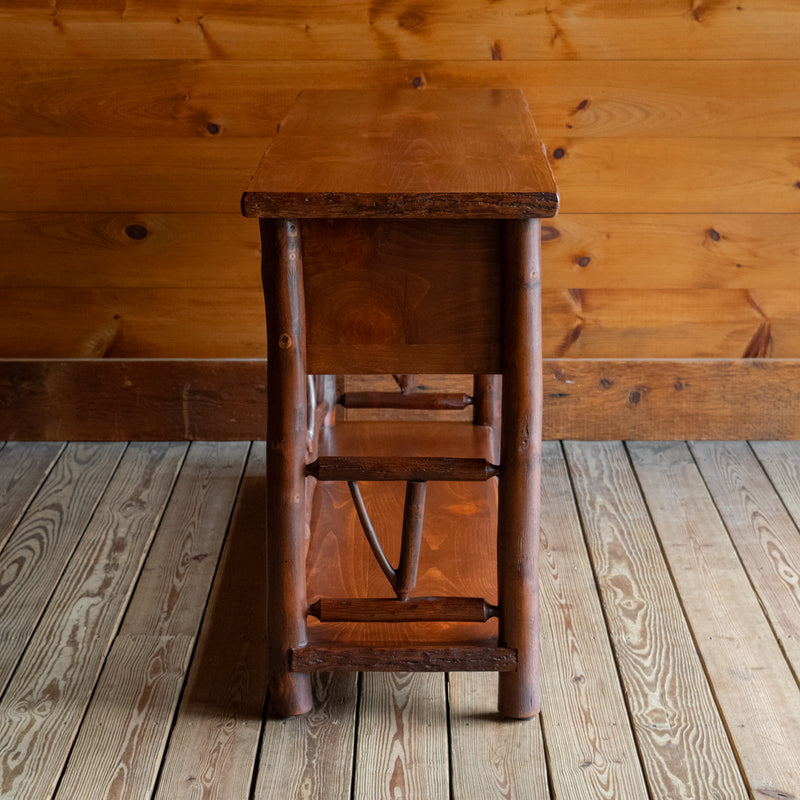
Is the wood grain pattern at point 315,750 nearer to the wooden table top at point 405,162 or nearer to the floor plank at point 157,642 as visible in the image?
the floor plank at point 157,642

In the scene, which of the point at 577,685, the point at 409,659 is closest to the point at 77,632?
the point at 409,659

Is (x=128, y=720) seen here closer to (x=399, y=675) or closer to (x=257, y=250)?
(x=399, y=675)

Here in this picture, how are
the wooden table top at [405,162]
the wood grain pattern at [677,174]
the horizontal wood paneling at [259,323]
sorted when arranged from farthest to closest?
the horizontal wood paneling at [259,323]
the wood grain pattern at [677,174]
the wooden table top at [405,162]

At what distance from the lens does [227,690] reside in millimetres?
1679

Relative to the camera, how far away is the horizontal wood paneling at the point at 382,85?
7.48ft

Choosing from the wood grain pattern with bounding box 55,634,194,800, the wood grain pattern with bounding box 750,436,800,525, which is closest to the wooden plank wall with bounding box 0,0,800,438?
the wood grain pattern with bounding box 750,436,800,525

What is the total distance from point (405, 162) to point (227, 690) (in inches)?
34.1

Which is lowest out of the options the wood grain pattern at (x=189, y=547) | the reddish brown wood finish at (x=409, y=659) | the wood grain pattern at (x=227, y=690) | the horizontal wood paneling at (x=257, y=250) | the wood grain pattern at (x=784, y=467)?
the wood grain pattern at (x=784, y=467)

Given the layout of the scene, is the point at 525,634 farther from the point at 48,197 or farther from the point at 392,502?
A: the point at 48,197

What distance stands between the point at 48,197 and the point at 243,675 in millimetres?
1255

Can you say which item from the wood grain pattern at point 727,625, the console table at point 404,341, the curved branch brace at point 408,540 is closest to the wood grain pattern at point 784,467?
the wood grain pattern at point 727,625

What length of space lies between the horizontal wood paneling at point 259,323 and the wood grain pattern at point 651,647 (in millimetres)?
310

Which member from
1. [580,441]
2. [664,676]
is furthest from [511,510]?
[580,441]

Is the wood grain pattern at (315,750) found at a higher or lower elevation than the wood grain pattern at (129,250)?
lower
